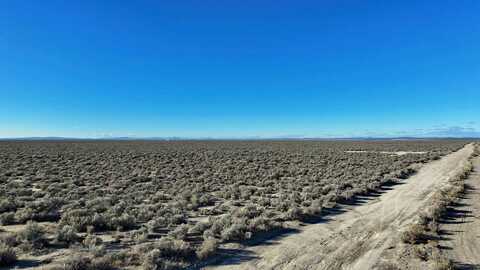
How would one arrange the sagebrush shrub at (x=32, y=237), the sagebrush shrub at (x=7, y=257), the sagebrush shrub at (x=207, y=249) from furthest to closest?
the sagebrush shrub at (x=32, y=237) → the sagebrush shrub at (x=207, y=249) → the sagebrush shrub at (x=7, y=257)

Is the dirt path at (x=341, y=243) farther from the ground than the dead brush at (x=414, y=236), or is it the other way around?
the dead brush at (x=414, y=236)

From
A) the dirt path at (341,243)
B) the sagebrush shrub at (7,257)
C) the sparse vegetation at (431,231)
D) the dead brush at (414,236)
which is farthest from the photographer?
the dead brush at (414,236)

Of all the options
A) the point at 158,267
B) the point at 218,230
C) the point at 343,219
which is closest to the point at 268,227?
the point at 218,230

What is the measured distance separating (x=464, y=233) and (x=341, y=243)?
3496mm

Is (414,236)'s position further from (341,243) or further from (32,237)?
(32,237)

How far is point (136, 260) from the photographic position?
679cm

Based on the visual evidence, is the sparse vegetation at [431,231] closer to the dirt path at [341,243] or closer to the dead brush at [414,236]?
the dead brush at [414,236]

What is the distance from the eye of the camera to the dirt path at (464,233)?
271 inches

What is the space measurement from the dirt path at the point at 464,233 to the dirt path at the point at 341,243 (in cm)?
111

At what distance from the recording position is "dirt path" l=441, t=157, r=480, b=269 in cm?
687

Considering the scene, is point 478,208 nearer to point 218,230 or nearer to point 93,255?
point 218,230

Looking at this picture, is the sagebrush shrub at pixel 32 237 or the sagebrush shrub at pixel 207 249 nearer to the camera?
the sagebrush shrub at pixel 207 249

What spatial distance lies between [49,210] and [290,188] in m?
10.7

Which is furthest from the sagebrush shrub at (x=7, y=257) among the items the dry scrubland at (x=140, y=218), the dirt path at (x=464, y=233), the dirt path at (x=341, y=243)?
the dirt path at (x=464, y=233)
